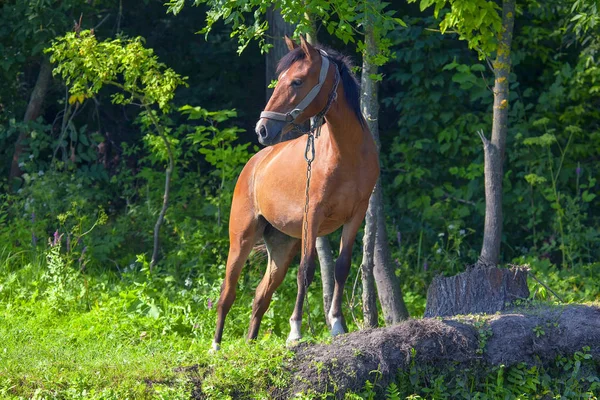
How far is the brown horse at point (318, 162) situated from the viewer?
5883 millimetres

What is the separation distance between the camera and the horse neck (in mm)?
6086

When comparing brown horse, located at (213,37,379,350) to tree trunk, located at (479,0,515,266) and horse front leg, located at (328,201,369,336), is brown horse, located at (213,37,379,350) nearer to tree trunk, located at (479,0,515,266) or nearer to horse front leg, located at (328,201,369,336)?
horse front leg, located at (328,201,369,336)

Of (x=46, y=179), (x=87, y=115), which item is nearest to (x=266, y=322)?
(x=46, y=179)

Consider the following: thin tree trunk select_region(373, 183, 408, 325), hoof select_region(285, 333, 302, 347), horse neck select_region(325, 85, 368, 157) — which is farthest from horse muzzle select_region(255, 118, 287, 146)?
thin tree trunk select_region(373, 183, 408, 325)

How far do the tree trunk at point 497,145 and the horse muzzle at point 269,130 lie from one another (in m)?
3.06

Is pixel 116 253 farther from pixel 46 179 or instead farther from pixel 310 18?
pixel 310 18

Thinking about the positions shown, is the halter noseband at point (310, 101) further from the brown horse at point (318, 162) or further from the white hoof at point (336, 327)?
the white hoof at point (336, 327)

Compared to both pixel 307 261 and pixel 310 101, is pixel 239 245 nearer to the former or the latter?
pixel 307 261

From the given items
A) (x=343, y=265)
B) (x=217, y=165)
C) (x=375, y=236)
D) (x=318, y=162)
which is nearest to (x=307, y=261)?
(x=343, y=265)

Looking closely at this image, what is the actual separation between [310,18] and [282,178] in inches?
62.2

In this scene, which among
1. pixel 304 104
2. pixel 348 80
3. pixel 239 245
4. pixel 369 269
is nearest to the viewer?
pixel 304 104

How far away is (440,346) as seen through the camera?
5.87m

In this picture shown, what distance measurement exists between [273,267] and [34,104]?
18.6ft

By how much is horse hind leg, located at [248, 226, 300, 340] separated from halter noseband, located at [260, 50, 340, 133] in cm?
122
